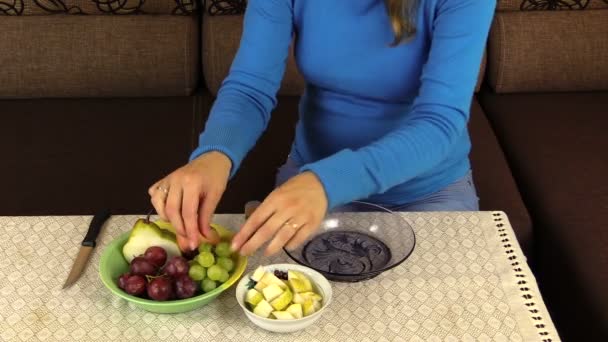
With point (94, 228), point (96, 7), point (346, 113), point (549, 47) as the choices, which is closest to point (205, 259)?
point (94, 228)

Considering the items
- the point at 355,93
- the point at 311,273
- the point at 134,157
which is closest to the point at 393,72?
the point at 355,93

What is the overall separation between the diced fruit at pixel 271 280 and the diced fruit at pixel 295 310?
36 mm

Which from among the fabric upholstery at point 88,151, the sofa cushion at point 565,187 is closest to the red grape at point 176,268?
the fabric upholstery at point 88,151

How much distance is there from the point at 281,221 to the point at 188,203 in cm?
14

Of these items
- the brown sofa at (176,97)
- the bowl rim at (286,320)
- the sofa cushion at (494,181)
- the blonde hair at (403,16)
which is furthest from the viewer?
the brown sofa at (176,97)

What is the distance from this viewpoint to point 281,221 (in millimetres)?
844

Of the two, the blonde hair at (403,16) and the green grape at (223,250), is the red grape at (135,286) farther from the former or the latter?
the blonde hair at (403,16)

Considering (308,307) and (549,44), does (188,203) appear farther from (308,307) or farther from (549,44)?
(549,44)

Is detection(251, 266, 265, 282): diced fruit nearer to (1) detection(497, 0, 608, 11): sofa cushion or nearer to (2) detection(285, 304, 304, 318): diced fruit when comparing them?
(2) detection(285, 304, 304, 318): diced fruit

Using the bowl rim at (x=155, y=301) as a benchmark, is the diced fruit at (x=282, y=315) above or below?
above

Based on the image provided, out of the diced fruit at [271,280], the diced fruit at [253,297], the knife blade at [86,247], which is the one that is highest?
the diced fruit at [271,280]

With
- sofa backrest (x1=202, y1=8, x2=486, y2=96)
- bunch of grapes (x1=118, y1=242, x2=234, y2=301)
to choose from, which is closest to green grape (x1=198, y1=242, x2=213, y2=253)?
bunch of grapes (x1=118, y1=242, x2=234, y2=301)

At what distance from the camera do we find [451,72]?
106 centimetres

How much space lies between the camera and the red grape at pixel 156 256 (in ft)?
2.85
